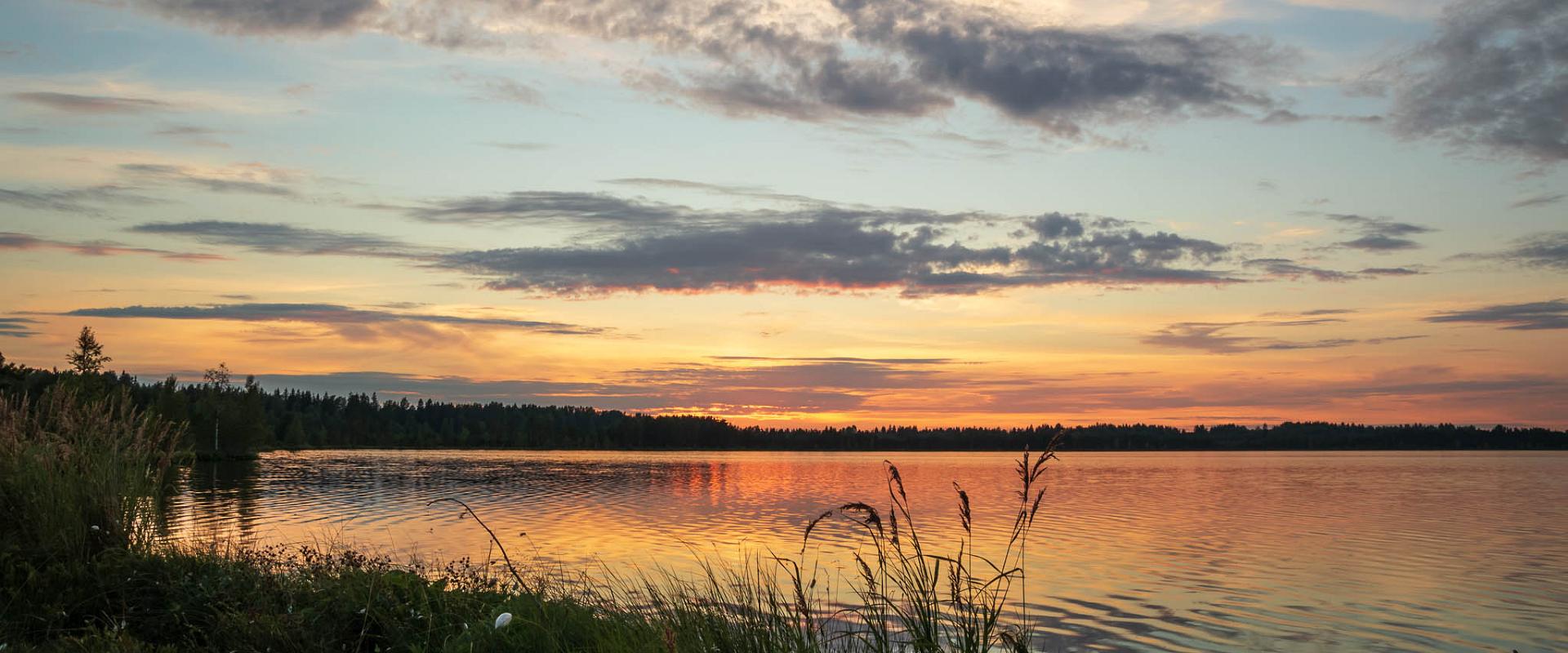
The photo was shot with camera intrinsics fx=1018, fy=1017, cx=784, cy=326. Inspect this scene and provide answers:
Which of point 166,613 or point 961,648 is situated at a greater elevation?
point 961,648

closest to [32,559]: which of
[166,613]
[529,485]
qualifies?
[166,613]

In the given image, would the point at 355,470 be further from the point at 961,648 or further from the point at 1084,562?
the point at 961,648

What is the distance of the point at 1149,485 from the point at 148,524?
221 ft

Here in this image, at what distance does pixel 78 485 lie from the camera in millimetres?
12883

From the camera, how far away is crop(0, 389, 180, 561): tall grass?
12492 mm

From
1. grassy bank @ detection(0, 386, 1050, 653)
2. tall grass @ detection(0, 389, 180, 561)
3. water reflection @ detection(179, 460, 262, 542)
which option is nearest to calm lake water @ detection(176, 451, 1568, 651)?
water reflection @ detection(179, 460, 262, 542)

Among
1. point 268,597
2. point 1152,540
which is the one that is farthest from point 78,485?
point 1152,540

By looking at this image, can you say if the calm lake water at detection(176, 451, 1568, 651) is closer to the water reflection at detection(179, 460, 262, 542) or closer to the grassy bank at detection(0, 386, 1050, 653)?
the water reflection at detection(179, 460, 262, 542)

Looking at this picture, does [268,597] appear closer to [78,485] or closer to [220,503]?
[78,485]

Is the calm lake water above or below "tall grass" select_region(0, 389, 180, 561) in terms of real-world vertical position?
below

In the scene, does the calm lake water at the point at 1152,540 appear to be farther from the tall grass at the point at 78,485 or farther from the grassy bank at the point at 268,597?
the grassy bank at the point at 268,597

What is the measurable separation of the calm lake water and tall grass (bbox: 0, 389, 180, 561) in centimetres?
488

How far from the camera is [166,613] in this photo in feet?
35.8

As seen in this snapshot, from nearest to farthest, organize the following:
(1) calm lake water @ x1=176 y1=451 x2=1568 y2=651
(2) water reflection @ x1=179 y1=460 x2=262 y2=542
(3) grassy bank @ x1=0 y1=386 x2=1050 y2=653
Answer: (3) grassy bank @ x1=0 y1=386 x2=1050 y2=653 < (1) calm lake water @ x1=176 y1=451 x2=1568 y2=651 < (2) water reflection @ x1=179 y1=460 x2=262 y2=542
